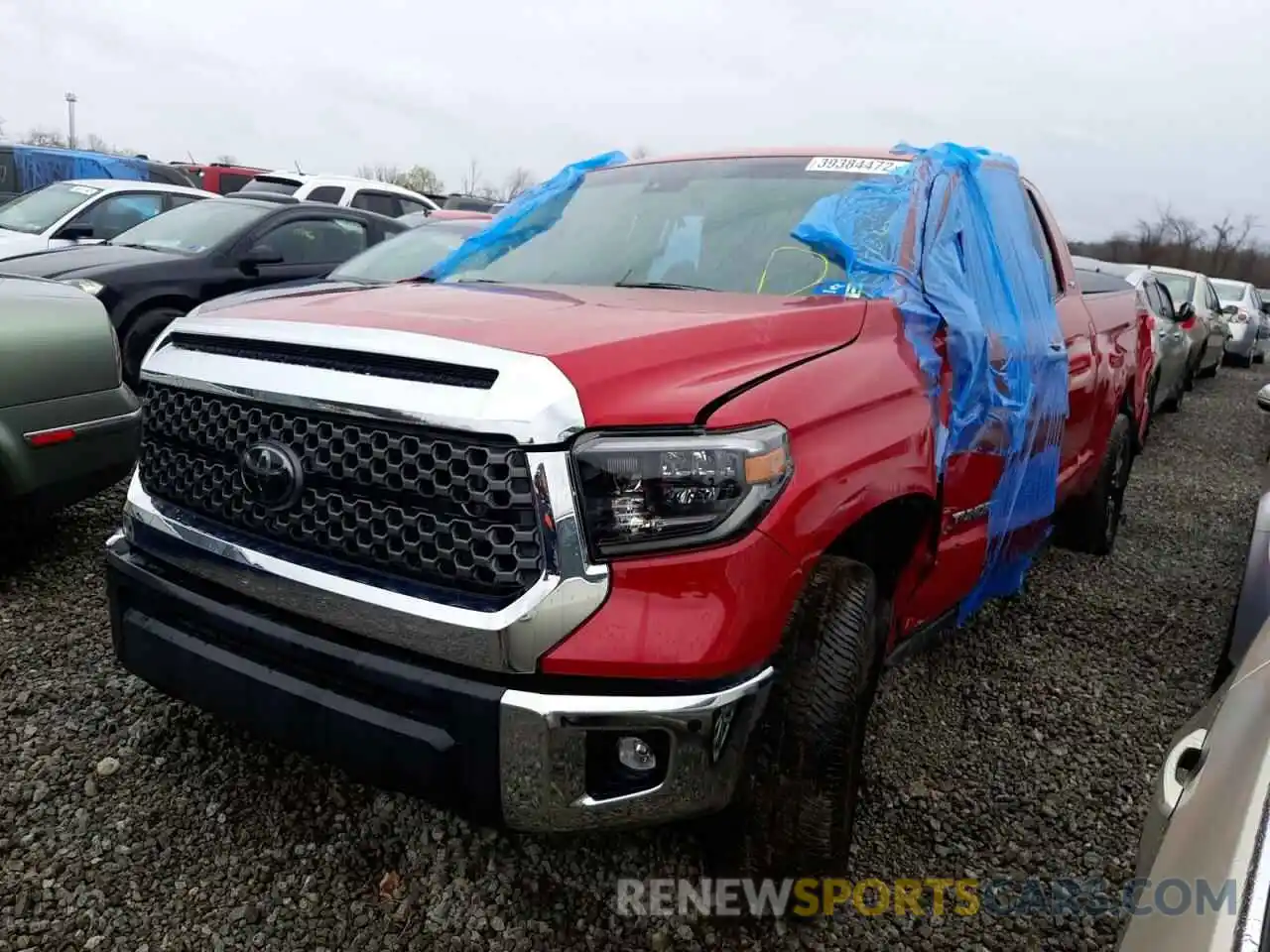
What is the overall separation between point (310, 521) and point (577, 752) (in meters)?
0.75

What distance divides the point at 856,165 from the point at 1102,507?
8.61ft

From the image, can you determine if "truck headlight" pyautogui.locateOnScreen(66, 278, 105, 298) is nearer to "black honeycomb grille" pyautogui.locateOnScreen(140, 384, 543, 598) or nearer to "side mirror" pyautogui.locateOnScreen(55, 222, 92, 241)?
"side mirror" pyautogui.locateOnScreen(55, 222, 92, 241)

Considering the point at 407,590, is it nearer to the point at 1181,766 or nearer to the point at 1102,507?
the point at 1181,766

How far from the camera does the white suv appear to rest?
478 inches

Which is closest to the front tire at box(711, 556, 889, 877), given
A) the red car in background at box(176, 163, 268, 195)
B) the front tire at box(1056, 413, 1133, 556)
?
the front tire at box(1056, 413, 1133, 556)

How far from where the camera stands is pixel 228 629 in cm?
207

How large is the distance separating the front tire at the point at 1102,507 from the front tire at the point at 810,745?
299 centimetres

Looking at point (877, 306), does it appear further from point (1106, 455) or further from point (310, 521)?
point (1106, 455)

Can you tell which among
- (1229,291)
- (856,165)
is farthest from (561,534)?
(1229,291)

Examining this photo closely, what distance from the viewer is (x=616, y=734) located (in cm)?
177

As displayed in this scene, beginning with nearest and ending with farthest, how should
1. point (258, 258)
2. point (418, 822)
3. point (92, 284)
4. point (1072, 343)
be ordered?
point (418, 822) < point (1072, 343) < point (92, 284) < point (258, 258)

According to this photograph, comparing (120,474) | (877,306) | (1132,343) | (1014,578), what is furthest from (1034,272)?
(120,474)

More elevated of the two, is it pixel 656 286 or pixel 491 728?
pixel 656 286

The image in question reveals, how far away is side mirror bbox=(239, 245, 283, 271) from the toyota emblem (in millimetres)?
5200
